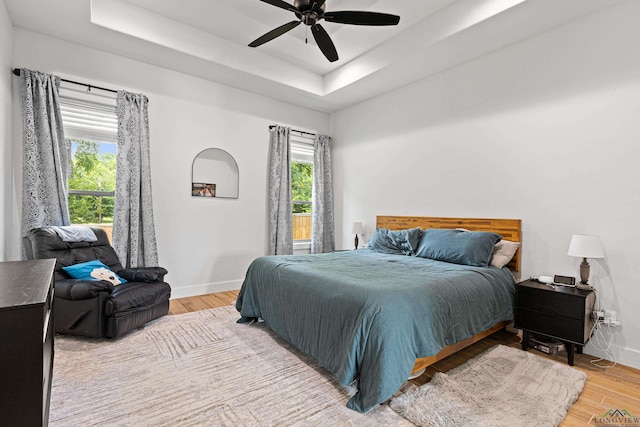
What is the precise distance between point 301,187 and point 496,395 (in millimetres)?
4100

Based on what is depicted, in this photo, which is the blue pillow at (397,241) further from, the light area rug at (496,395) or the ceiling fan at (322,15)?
the ceiling fan at (322,15)

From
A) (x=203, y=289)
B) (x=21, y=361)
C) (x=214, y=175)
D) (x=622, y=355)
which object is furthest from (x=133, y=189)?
(x=622, y=355)

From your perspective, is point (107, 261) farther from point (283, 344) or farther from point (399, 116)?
point (399, 116)

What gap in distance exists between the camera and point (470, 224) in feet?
11.7

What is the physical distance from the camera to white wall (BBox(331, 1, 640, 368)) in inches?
101

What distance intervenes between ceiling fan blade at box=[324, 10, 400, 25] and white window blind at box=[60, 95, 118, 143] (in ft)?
9.14

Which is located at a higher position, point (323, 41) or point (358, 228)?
point (323, 41)

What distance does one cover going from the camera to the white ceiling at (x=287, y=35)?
9.37ft

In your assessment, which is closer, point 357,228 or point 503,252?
point 503,252

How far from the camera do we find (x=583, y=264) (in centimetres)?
265

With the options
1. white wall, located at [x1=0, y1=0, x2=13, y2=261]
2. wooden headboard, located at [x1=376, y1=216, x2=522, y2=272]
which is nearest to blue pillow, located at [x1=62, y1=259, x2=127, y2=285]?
white wall, located at [x1=0, y1=0, x2=13, y2=261]

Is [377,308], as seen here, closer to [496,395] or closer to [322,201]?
[496,395]

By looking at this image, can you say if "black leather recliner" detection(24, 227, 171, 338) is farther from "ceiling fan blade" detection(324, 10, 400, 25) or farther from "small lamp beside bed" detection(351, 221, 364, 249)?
"ceiling fan blade" detection(324, 10, 400, 25)

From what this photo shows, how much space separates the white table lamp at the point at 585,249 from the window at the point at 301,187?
3743 millimetres
